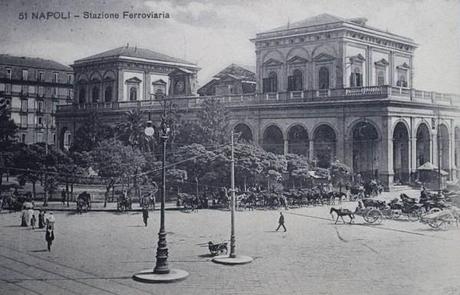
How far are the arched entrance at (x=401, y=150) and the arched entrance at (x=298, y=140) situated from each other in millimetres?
5096

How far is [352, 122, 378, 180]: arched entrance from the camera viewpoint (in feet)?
93.4

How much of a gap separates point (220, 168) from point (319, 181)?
5532 millimetres

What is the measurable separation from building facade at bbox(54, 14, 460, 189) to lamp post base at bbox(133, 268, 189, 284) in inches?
599

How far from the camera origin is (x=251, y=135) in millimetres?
33000

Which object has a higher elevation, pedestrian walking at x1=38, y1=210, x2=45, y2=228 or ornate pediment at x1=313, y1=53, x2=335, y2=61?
ornate pediment at x1=313, y1=53, x2=335, y2=61

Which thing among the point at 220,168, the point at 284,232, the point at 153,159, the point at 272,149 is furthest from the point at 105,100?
the point at 272,149

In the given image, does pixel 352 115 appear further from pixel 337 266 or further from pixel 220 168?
pixel 337 266

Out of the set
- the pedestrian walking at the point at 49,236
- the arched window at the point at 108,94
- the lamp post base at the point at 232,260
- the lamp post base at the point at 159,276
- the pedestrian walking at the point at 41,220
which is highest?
the arched window at the point at 108,94

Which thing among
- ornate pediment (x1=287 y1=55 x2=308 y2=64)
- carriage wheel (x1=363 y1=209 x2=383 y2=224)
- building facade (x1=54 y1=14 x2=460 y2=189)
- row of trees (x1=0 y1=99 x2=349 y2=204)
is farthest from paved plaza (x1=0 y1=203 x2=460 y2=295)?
ornate pediment (x1=287 y1=55 x2=308 y2=64)

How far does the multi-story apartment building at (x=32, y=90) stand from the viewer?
15805 millimetres

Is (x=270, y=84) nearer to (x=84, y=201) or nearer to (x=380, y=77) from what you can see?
(x=380, y=77)

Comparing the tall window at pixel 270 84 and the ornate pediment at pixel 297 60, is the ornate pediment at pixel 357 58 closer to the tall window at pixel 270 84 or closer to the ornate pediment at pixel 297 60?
the ornate pediment at pixel 297 60

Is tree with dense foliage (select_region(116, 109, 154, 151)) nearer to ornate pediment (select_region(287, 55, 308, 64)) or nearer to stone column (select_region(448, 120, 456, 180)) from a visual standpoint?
ornate pediment (select_region(287, 55, 308, 64))

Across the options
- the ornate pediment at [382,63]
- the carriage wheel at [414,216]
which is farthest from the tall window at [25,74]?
the ornate pediment at [382,63]
